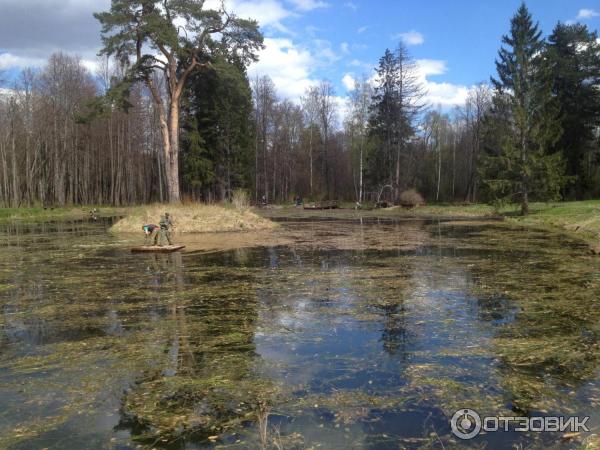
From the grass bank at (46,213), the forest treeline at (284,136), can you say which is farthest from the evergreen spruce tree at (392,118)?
the grass bank at (46,213)

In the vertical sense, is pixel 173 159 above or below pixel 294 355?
above

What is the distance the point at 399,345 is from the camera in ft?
19.8

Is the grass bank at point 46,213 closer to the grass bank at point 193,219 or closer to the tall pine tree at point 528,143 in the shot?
the grass bank at point 193,219

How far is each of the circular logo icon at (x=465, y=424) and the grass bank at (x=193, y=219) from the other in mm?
19626

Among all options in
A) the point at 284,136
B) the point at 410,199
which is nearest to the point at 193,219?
the point at 410,199

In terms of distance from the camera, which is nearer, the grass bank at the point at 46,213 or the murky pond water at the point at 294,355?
the murky pond water at the point at 294,355

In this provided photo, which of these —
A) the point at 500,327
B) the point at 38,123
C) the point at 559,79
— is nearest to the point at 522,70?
the point at 559,79

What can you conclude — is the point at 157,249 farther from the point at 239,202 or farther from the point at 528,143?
the point at 528,143

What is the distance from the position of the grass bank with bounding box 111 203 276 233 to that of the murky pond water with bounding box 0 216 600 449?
1109 centimetres

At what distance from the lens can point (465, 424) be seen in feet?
13.1

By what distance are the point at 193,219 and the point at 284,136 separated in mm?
43761

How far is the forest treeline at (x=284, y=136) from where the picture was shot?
3030 cm

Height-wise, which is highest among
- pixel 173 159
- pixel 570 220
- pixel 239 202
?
pixel 173 159

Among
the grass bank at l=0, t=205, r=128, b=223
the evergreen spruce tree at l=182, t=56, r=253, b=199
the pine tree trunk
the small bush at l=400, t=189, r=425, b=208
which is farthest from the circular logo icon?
the small bush at l=400, t=189, r=425, b=208
